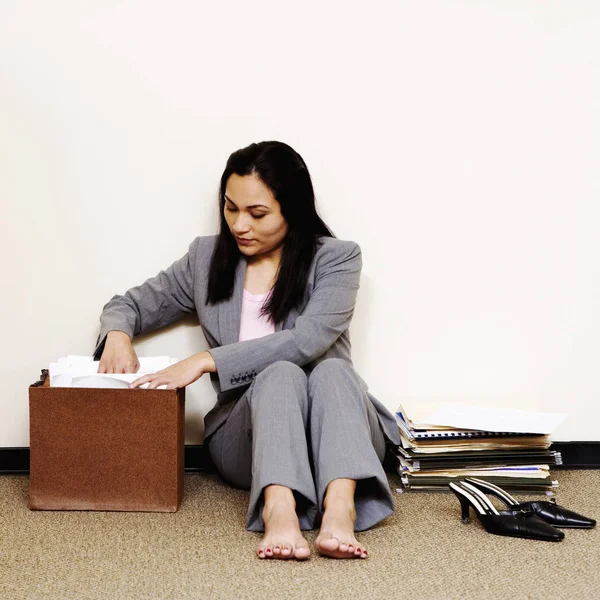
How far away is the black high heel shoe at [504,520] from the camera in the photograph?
1818mm

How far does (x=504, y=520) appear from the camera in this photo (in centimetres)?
185

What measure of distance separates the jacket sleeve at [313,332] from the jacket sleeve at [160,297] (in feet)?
1.12

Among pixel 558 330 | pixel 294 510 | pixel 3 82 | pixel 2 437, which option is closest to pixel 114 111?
pixel 3 82

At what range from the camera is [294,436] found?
5.94ft

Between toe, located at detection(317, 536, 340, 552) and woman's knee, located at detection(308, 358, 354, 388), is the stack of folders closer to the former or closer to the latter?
woman's knee, located at detection(308, 358, 354, 388)

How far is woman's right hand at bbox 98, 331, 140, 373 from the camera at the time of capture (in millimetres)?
2111

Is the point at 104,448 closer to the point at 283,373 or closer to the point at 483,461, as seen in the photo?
the point at 283,373

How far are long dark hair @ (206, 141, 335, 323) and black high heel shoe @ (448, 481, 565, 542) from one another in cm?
67

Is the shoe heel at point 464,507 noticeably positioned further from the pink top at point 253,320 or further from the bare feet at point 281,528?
the pink top at point 253,320

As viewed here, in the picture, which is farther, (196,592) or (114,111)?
(114,111)

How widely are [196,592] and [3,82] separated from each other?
5.21 feet

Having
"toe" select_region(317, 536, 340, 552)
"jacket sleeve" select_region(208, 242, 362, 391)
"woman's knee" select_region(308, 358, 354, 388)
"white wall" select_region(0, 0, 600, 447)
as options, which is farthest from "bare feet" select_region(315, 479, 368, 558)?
"white wall" select_region(0, 0, 600, 447)

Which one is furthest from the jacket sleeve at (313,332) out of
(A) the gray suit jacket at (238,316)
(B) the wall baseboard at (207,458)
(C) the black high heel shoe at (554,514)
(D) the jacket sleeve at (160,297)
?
(C) the black high heel shoe at (554,514)

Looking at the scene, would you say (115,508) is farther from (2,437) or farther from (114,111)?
(114,111)
